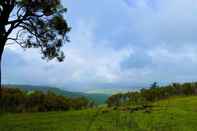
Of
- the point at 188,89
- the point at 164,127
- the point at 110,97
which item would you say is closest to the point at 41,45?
the point at 110,97

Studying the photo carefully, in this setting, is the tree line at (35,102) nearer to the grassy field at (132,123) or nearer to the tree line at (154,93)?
the tree line at (154,93)

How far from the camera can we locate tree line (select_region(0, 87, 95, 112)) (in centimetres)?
4675

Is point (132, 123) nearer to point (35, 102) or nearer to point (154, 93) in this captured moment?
point (35, 102)

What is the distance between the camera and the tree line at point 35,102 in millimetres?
46750

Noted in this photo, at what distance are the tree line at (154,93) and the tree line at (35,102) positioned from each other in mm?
3028

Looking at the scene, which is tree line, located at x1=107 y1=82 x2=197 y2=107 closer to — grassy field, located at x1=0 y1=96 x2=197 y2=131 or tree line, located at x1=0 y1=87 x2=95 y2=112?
tree line, located at x1=0 y1=87 x2=95 y2=112

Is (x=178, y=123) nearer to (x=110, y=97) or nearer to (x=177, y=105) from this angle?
(x=177, y=105)

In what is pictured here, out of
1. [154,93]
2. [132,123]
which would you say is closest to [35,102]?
[154,93]

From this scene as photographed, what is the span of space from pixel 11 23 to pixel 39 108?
29.3ft

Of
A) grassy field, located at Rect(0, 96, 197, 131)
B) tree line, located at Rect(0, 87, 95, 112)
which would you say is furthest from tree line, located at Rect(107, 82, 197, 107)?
grassy field, located at Rect(0, 96, 197, 131)

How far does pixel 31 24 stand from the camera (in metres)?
43.6

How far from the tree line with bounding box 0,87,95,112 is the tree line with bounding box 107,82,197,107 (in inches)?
119

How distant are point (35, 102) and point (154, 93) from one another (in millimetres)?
12754

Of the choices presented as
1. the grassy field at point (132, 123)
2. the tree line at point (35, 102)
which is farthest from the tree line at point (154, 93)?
the grassy field at point (132, 123)
